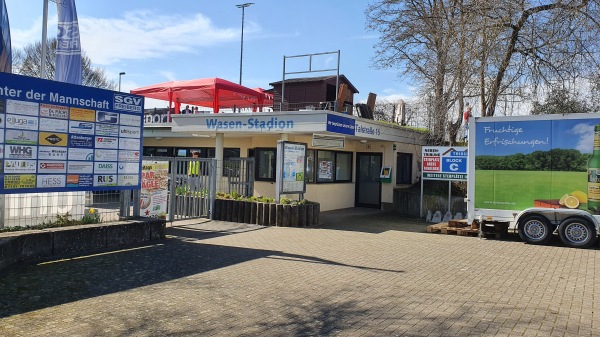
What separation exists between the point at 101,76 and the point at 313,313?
156ft

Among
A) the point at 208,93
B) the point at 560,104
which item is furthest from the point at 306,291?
the point at 208,93

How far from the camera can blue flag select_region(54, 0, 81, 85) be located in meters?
15.5

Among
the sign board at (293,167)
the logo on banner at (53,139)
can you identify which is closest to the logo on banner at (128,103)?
the logo on banner at (53,139)

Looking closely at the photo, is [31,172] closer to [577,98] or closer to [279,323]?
[279,323]

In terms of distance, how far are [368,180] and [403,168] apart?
182 cm

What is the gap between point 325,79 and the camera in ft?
80.1

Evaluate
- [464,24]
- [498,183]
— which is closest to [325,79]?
[464,24]

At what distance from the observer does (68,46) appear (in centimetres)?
1570

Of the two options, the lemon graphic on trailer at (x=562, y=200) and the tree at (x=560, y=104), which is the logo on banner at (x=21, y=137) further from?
the tree at (x=560, y=104)

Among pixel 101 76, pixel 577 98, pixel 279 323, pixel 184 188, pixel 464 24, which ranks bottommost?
pixel 279 323

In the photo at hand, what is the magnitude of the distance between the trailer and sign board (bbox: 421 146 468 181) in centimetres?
277

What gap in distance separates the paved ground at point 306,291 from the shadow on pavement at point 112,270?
24mm

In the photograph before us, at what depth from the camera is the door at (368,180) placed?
19.0 metres

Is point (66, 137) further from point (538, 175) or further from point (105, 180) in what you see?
point (538, 175)
